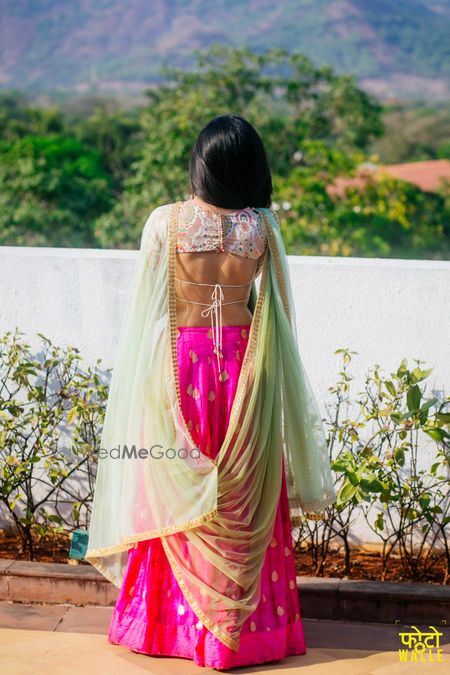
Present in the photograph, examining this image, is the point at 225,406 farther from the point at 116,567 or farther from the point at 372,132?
the point at 372,132

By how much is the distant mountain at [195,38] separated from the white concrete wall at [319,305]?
27.9m

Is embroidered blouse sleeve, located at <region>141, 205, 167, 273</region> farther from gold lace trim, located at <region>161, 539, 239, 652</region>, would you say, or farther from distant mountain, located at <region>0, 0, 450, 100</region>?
distant mountain, located at <region>0, 0, 450, 100</region>

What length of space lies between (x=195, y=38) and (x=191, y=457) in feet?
98.4

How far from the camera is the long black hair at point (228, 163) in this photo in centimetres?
268

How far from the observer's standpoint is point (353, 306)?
348cm

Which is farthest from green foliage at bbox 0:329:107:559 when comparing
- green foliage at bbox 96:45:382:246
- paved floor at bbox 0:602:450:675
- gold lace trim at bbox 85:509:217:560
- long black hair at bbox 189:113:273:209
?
green foliage at bbox 96:45:382:246

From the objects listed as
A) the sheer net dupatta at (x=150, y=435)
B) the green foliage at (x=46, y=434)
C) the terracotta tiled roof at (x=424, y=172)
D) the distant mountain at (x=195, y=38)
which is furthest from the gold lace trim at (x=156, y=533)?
the distant mountain at (x=195, y=38)

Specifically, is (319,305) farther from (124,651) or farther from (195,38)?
(195,38)

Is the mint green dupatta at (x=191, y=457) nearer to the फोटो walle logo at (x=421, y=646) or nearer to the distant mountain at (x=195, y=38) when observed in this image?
the फोटो walle logo at (x=421, y=646)

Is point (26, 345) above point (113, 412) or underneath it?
above

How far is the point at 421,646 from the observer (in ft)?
9.56

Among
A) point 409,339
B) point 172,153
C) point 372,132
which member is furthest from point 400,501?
point 372,132

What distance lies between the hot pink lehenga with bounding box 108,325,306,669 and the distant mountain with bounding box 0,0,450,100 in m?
28.8

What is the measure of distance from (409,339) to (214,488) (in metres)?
1.05
